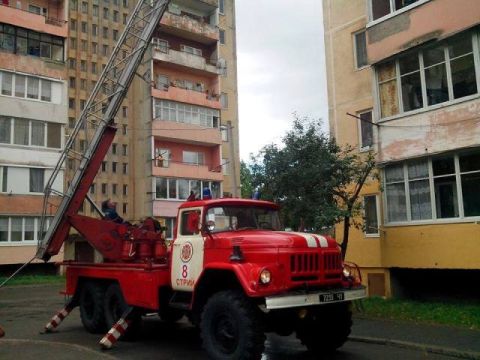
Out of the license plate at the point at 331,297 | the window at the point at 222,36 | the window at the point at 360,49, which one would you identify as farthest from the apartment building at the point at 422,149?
the window at the point at 222,36

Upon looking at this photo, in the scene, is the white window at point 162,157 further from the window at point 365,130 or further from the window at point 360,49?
the window at point 365,130

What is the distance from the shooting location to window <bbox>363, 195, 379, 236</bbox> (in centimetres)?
1764

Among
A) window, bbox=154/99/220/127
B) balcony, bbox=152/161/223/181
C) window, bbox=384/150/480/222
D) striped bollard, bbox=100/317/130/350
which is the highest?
window, bbox=154/99/220/127

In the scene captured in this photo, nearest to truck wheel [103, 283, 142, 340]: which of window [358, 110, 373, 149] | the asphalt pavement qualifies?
the asphalt pavement

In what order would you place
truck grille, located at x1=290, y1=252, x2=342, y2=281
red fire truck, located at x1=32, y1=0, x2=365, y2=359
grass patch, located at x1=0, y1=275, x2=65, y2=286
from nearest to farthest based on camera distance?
red fire truck, located at x1=32, y1=0, x2=365, y2=359 < truck grille, located at x1=290, y1=252, x2=342, y2=281 < grass patch, located at x1=0, y1=275, x2=65, y2=286

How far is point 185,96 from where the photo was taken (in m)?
43.2

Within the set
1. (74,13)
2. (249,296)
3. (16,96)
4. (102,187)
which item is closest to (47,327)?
(249,296)

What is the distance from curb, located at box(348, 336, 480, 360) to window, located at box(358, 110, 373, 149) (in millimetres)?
8734

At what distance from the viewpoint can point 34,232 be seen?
110ft

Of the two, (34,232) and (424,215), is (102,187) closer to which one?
(34,232)

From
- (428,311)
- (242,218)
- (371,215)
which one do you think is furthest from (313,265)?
(371,215)

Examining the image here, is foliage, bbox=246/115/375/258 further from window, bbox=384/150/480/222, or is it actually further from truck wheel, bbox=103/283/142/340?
truck wheel, bbox=103/283/142/340

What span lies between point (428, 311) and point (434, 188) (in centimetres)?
347

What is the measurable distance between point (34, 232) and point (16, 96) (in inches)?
350
